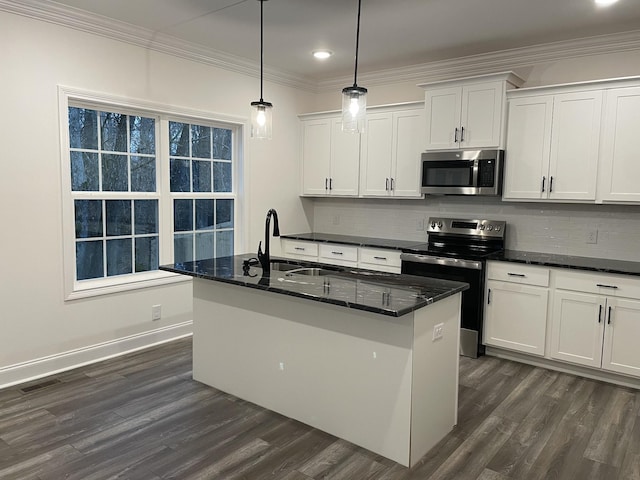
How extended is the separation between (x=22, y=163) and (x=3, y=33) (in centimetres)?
88

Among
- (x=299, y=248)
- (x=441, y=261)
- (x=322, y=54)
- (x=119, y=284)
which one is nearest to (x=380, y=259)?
(x=441, y=261)

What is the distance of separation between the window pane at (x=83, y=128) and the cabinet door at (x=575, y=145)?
12.4 feet

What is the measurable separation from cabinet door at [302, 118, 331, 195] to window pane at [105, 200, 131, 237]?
7.28 feet

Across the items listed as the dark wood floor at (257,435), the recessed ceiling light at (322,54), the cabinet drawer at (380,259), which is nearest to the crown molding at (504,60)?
the recessed ceiling light at (322,54)

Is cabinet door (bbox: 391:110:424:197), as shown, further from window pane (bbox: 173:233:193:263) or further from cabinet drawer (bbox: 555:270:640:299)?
window pane (bbox: 173:233:193:263)

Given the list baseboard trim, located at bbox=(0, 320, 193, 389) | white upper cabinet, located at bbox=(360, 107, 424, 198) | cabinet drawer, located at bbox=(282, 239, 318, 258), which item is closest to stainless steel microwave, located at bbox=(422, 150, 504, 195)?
white upper cabinet, located at bbox=(360, 107, 424, 198)

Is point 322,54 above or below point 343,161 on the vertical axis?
above

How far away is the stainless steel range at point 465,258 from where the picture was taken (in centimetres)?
412

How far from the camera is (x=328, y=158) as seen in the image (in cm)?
555

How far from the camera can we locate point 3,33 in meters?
3.28

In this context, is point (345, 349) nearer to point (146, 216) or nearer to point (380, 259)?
point (380, 259)

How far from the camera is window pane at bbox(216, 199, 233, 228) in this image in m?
5.04

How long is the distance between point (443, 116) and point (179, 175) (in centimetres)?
256

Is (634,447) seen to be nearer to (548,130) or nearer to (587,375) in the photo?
(587,375)
